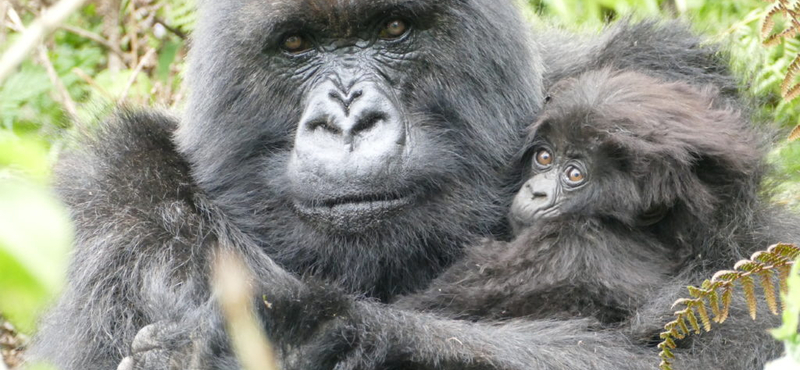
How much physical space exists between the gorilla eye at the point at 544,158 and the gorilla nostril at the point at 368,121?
2.43 feet

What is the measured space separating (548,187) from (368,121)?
0.78 meters

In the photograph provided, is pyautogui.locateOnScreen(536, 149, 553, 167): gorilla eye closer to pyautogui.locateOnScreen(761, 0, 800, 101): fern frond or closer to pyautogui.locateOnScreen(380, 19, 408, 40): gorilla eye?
pyautogui.locateOnScreen(380, 19, 408, 40): gorilla eye

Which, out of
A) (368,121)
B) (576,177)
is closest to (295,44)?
(368,121)

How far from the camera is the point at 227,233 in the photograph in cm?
348

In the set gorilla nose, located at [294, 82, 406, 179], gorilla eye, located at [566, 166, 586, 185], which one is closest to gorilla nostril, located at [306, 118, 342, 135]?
gorilla nose, located at [294, 82, 406, 179]

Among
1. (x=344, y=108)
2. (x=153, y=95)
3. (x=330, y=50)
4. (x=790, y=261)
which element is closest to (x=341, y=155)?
(x=344, y=108)

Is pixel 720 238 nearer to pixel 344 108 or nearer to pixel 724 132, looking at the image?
pixel 724 132

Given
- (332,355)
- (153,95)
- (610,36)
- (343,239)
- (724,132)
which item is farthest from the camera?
(153,95)

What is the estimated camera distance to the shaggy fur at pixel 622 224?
324 centimetres

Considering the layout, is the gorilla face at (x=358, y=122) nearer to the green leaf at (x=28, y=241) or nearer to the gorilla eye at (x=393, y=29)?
the gorilla eye at (x=393, y=29)

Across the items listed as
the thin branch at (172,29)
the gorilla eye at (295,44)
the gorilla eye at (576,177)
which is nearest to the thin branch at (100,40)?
the thin branch at (172,29)

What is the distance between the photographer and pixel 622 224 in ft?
11.2

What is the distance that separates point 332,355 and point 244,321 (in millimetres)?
295

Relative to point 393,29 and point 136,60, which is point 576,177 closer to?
point 393,29
